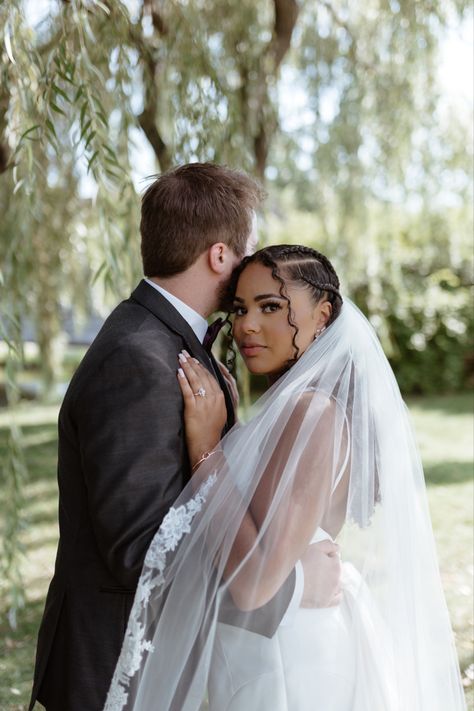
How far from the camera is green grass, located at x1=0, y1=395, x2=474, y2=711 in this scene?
3.99 m

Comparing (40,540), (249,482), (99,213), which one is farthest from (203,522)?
(40,540)

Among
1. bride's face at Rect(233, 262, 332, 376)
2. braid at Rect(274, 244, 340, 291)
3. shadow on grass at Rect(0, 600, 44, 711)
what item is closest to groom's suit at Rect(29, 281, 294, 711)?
bride's face at Rect(233, 262, 332, 376)

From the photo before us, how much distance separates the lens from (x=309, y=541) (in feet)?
5.98

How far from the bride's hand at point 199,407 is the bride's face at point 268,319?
5.8 inches

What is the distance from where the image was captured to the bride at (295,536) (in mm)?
1803

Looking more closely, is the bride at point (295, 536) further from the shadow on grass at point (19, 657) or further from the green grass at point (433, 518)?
Answer: the shadow on grass at point (19, 657)

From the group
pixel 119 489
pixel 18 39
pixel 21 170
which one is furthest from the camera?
pixel 21 170

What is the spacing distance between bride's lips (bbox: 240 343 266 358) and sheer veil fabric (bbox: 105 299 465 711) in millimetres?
104

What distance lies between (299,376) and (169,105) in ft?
7.24

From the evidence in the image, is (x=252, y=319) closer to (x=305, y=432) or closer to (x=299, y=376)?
(x=299, y=376)

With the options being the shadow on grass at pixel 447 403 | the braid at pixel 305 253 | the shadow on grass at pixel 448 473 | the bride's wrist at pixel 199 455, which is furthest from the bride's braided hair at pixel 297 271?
the shadow on grass at pixel 447 403

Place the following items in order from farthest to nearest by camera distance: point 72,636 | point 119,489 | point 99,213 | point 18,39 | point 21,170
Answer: point 21,170 → point 99,213 → point 18,39 → point 72,636 → point 119,489

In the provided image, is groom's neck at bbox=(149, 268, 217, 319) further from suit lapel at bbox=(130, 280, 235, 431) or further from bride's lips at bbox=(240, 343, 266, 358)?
bride's lips at bbox=(240, 343, 266, 358)

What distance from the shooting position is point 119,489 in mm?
1753
